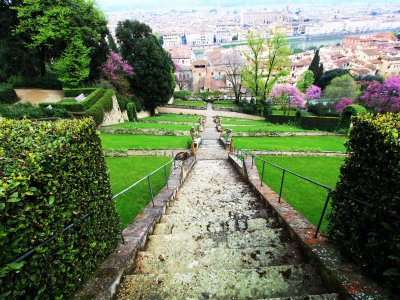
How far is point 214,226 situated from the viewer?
4.84 metres

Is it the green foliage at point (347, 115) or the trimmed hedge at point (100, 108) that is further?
the green foliage at point (347, 115)

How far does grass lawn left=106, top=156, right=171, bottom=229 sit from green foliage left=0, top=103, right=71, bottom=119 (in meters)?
8.04

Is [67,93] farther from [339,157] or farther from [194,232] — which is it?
[339,157]

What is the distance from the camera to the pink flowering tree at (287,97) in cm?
3650

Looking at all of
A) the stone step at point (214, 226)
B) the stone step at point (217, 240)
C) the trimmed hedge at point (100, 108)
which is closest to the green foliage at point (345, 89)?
Result: the trimmed hedge at point (100, 108)

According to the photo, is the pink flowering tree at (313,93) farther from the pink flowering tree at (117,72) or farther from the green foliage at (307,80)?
the pink flowering tree at (117,72)

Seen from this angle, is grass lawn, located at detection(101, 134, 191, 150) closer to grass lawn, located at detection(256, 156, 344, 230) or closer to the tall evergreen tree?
grass lawn, located at detection(256, 156, 344, 230)

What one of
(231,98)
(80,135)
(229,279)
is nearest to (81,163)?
(80,135)

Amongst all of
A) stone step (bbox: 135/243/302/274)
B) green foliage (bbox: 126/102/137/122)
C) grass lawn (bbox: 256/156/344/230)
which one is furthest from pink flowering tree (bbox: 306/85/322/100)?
stone step (bbox: 135/243/302/274)

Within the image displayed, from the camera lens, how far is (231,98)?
5075 cm

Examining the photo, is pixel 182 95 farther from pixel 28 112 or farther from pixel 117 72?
pixel 28 112

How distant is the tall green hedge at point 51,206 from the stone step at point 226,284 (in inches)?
31.6

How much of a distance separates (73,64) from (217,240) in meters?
24.2

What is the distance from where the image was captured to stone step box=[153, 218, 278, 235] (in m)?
4.68
